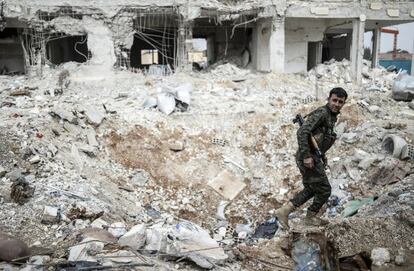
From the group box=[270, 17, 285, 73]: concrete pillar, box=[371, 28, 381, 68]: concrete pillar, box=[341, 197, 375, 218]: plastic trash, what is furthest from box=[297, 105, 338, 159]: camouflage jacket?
box=[371, 28, 381, 68]: concrete pillar

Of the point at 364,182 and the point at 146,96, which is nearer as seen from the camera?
the point at 364,182

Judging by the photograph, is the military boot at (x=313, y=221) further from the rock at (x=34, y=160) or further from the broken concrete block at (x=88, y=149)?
the broken concrete block at (x=88, y=149)

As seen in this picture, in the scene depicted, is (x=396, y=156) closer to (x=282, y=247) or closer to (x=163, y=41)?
(x=282, y=247)

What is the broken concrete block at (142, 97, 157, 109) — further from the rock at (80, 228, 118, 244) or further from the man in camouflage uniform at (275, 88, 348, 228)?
the man in camouflage uniform at (275, 88, 348, 228)

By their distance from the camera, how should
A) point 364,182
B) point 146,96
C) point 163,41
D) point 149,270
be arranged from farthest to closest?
point 163,41 → point 146,96 → point 364,182 → point 149,270

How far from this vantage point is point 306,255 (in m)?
3.72

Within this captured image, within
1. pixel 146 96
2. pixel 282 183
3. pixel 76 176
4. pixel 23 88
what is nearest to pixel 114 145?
pixel 76 176

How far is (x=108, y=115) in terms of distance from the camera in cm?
839

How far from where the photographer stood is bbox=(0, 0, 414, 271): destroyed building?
148 inches

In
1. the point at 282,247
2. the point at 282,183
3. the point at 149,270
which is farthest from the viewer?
the point at 282,183

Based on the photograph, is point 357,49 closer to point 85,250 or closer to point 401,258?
point 401,258

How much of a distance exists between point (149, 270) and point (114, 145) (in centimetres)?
462

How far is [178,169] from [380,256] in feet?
14.7

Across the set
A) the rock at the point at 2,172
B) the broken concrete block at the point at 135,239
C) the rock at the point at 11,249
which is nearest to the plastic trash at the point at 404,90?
the broken concrete block at the point at 135,239
